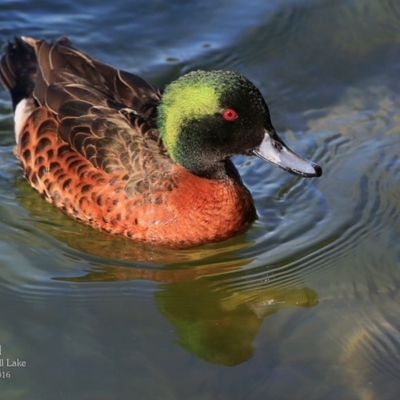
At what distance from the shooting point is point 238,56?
A: 869 centimetres

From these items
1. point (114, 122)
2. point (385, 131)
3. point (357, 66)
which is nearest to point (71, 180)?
point (114, 122)

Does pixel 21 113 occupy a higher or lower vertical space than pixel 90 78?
lower

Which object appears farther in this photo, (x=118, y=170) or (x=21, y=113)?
(x=21, y=113)

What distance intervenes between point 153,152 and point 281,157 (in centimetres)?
91

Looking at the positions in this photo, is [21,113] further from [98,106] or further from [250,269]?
[250,269]

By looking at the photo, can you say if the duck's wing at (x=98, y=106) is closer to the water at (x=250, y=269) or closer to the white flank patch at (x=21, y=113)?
the white flank patch at (x=21, y=113)

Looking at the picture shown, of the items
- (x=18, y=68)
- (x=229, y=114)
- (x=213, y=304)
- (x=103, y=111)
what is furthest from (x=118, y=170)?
(x=18, y=68)

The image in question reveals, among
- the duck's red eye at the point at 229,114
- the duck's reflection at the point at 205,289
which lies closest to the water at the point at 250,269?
the duck's reflection at the point at 205,289

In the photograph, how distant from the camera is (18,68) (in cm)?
779

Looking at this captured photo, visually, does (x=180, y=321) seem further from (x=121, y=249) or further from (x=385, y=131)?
(x=385, y=131)

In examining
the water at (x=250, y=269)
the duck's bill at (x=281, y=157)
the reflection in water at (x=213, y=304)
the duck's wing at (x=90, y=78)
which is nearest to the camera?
the water at (x=250, y=269)

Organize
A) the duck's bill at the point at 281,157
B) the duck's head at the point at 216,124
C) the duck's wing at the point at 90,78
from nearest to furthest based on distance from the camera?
the duck's head at the point at 216,124 < the duck's bill at the point at 281,157 < the duck's wing at the point at 90,78

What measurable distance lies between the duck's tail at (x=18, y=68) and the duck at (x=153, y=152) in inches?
23.6

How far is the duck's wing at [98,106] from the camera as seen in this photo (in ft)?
21.0
